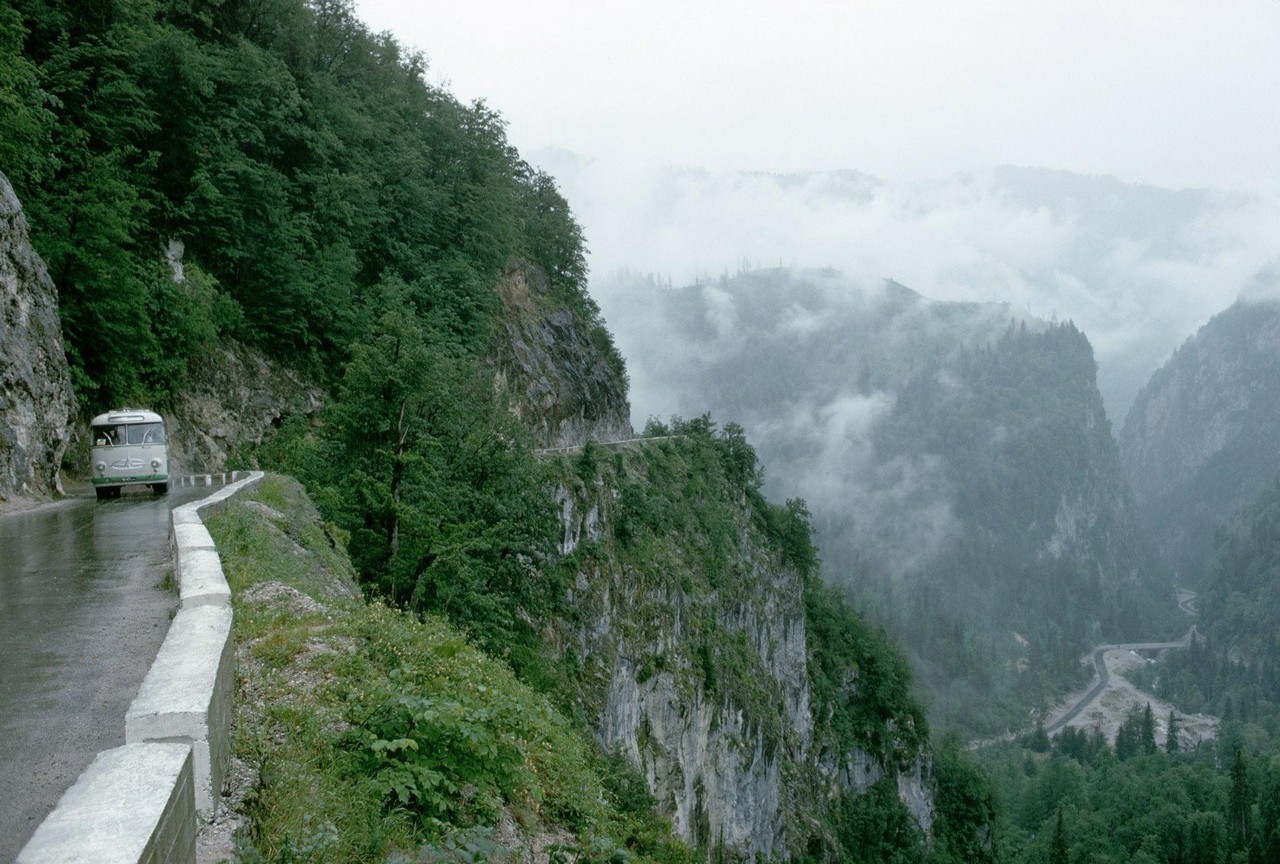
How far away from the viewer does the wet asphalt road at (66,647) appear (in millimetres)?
4551

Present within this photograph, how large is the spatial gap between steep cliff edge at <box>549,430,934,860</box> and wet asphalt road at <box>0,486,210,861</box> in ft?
51.1

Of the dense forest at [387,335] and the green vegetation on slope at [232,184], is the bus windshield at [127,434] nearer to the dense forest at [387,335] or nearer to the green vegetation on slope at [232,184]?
the dense forest at [387,335]

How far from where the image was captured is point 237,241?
31.9 m

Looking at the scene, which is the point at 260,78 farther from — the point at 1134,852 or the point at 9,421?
the point at 1134,852

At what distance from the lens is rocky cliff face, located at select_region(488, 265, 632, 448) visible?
44.2 meters

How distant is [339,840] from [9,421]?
20.1 metres

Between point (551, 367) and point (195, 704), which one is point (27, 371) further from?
point (551, 367)

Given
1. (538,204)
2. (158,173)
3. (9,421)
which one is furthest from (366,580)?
(538,204)

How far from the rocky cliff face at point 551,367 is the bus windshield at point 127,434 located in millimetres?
18309

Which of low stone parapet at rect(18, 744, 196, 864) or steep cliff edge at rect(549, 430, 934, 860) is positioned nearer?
low stone parapet at rect(18, 744, 196, 864)

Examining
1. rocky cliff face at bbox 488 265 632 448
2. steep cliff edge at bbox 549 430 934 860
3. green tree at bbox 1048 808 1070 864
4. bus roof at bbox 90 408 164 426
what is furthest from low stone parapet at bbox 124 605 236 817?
green tree at bbox 1048 808 1070 864

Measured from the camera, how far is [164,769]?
3.56 meters

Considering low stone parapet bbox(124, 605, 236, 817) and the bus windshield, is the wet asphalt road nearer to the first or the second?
low stone parapet bbox(124, 605, 236, 817)

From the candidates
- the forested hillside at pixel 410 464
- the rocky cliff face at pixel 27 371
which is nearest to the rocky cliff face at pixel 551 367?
the forested hillside at pixel 410 464
